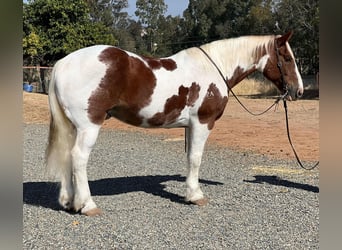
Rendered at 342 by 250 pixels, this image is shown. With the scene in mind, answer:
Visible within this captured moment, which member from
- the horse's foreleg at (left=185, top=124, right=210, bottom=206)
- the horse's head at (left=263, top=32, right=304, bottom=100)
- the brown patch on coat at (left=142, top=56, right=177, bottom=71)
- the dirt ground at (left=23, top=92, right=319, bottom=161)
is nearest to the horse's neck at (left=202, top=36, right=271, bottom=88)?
the horse's head at (left=263, top=32, right=304, bottom=100)

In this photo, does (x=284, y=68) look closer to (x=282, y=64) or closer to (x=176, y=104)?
(x=282, y=64)

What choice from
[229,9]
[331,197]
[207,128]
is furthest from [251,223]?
[229,9]

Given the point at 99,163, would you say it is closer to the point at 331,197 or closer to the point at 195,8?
the point at 331,197

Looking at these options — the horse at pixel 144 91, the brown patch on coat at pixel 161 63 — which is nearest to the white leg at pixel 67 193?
the horse at pixel 144 91

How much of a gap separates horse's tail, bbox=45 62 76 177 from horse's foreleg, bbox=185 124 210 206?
4.89ft

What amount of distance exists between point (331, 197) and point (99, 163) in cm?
730

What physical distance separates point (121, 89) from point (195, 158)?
1350 millimetres

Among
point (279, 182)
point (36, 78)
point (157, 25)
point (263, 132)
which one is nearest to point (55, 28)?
point (36, 78)

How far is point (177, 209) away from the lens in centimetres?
496

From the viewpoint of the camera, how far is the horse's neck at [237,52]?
524 centimetres

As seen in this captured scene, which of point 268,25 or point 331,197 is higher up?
point 268,25

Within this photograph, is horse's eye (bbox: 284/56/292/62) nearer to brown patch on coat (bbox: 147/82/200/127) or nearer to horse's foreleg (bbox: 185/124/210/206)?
brown patch on coat (bbox: 147/82/200/127)

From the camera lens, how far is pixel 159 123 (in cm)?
494

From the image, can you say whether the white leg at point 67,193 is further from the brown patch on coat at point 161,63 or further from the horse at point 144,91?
the brown patch on coat at point 161,63
